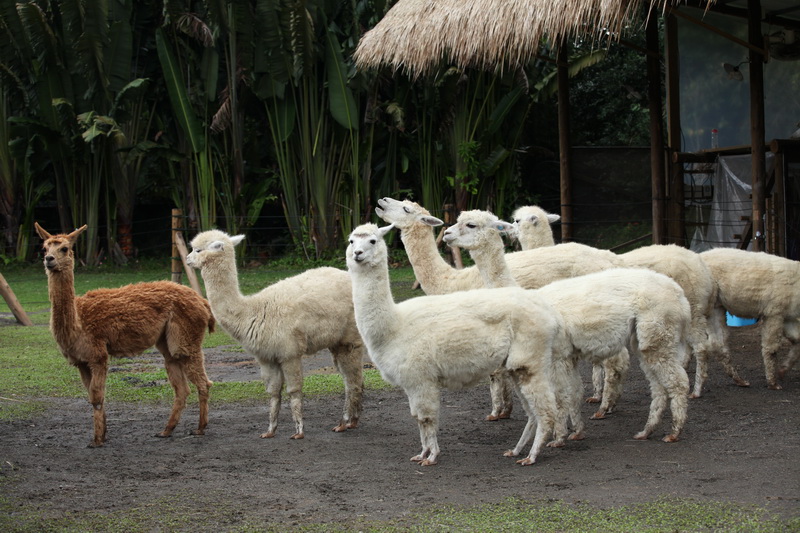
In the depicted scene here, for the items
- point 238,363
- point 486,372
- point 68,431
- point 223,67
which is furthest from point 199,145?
point 486,372

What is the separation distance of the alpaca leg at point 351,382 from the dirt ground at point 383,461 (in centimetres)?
13

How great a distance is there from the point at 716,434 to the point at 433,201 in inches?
495

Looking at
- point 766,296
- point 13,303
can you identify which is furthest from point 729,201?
point 13,303

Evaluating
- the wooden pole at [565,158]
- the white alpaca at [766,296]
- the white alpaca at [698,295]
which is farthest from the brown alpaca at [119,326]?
the wooden pole at [565,158]

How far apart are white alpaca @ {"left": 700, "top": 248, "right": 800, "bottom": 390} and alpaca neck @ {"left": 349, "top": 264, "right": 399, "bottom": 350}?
3512 millimetres

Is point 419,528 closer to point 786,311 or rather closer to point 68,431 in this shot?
point 68,431

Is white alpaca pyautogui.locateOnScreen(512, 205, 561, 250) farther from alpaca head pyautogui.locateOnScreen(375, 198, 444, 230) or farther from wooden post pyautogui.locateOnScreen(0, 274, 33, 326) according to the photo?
wooden post pyautogui.locateOnScreen(0, 274, 33, 326)

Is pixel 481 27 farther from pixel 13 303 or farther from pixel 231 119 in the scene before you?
pixel 231 119

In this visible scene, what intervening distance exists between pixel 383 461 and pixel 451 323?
0.96 m

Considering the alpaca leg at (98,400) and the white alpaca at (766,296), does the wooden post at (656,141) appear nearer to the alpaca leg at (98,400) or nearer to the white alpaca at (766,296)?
the white alpaca at (766,296)

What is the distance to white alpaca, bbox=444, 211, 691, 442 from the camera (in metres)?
5.89

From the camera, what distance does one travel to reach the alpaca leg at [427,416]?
18.0 feet

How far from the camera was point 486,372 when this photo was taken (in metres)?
5.62

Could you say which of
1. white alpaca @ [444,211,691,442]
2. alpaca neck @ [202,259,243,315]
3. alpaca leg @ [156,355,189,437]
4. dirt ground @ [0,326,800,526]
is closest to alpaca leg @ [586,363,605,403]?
dirt ground @ [0,326,800,526]
